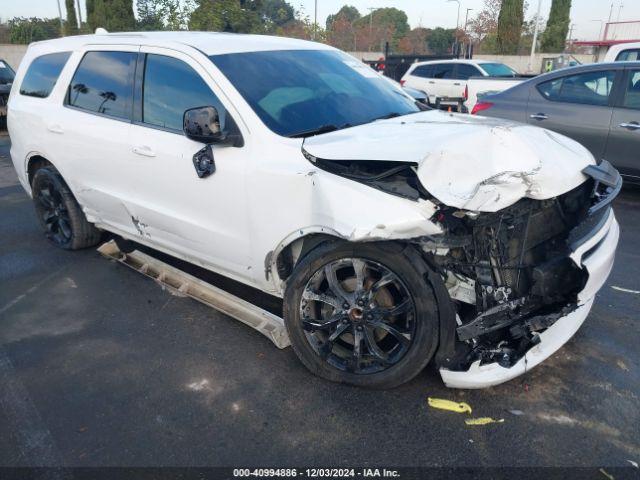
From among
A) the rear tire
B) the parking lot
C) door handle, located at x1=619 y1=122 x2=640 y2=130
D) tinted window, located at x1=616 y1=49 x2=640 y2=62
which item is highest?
tinted window, located at x1=616 y1=49 x2=640 y2=62

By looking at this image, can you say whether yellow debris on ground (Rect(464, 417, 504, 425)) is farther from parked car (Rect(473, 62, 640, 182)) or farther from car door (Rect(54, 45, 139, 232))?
parked car (Rect(473, 62, 640, 182))

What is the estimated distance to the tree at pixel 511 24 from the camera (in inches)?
1134

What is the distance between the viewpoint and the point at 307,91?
11.1ft

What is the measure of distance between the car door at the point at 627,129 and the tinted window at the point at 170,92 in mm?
4874

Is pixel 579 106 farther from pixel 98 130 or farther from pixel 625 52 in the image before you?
pixel 98 130

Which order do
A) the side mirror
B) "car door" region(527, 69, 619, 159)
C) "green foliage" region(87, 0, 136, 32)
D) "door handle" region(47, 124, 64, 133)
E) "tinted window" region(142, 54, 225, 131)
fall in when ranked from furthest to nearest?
"green foliage" region(87, 0, 136, 32), "car door" region(527, 69, 619, 159), "door handle" region(47, 124, 64, 133), "tinted window" region(142, 54, 225, 131), the side mirror

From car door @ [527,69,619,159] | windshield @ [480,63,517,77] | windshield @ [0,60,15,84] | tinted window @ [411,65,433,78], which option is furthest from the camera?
tinted window @ [411,65,433,78]

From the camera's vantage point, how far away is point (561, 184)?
8.14ft

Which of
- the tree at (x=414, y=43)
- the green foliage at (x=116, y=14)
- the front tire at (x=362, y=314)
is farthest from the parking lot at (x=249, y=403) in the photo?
the tree at (x=414, y=43)

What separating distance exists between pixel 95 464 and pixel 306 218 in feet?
5.04

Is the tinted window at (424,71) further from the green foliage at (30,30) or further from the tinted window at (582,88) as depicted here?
the green foliage at (30,30)

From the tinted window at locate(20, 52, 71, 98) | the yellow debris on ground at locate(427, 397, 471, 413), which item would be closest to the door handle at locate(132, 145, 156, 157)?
the tinted window at locate(20, 52, 71, 98)

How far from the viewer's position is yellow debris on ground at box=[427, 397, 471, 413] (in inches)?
105

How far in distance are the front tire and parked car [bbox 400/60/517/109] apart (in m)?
11.8
